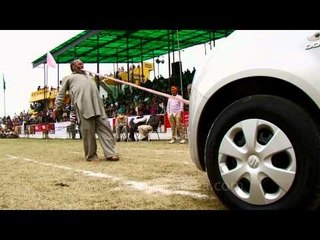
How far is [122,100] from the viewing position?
75.0ft

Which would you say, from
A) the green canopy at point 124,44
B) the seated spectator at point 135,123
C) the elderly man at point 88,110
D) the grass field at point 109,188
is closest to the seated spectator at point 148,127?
the seated spectator at point 135,123

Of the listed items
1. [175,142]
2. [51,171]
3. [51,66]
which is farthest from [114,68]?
[51,171]

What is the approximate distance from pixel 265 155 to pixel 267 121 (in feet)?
0.65

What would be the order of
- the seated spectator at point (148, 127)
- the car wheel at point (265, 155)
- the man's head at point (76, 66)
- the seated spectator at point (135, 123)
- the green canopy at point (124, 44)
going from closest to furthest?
the car wheel at point (265, 155)
the man's head at point (76, 66)
the seated spectator at point (148, 127)
the seated spectator at point (135, 123)
the green canopy at point (124, 44)

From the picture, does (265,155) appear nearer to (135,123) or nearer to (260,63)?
(260,63)

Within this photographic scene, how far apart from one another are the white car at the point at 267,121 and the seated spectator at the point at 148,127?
1143 centimetres

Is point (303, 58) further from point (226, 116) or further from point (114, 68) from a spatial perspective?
point (114, 68)

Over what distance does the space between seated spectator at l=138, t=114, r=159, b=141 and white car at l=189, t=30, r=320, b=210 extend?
1143 cm

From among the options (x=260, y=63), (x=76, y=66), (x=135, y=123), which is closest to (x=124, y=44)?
(x=135, y=123)

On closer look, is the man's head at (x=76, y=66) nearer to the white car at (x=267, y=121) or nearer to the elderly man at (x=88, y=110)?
the elderly man at (x=88, y=110)

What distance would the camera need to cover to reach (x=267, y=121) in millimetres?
2312

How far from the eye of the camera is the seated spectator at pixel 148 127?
14.1 meters

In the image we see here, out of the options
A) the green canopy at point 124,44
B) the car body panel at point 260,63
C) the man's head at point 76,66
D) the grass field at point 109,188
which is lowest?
→ the grass field at point 109,188

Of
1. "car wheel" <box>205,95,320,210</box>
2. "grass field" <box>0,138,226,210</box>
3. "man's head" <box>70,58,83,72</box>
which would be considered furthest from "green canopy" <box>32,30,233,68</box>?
"car wheel" <box>205,95,320,210</box>
